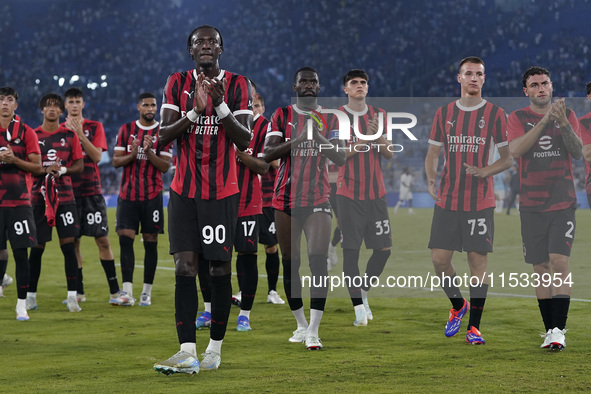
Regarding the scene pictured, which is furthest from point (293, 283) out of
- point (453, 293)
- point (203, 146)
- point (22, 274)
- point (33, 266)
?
point (33, 266)

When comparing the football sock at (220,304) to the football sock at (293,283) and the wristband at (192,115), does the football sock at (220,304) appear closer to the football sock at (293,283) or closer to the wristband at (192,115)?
the wristband at (192,115)

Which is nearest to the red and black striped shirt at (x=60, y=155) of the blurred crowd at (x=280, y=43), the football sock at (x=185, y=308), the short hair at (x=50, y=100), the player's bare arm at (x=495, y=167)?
the short hair at (x=50, y=100)

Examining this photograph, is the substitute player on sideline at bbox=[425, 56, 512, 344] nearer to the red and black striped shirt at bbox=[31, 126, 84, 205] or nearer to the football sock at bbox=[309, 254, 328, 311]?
the football sock at bbox=[309, 254, 328, 311]

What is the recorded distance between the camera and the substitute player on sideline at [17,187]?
266 inches

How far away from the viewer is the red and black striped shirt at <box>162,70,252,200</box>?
443cm

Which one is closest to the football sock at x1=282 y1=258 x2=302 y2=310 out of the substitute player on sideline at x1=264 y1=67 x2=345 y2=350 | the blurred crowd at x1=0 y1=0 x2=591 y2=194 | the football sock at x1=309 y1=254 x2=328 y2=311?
the substitute player on sideline at x1=264 y1=67 x2=345 y2=350

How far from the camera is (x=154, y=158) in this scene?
7598 mm

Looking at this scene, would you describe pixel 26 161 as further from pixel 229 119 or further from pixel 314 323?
pixel 229 119

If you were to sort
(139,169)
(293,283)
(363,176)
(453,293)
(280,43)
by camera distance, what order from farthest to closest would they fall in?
(280,43) < (139,169) < (363,176) < (453,293) < (293,283)

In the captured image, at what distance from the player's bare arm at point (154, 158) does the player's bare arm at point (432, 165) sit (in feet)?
9.64

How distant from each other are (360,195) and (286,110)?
1176mm

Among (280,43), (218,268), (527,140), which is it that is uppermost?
(280,43)

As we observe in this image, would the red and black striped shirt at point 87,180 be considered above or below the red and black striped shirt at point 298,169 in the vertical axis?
below

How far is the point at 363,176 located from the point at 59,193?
2.97 metres
